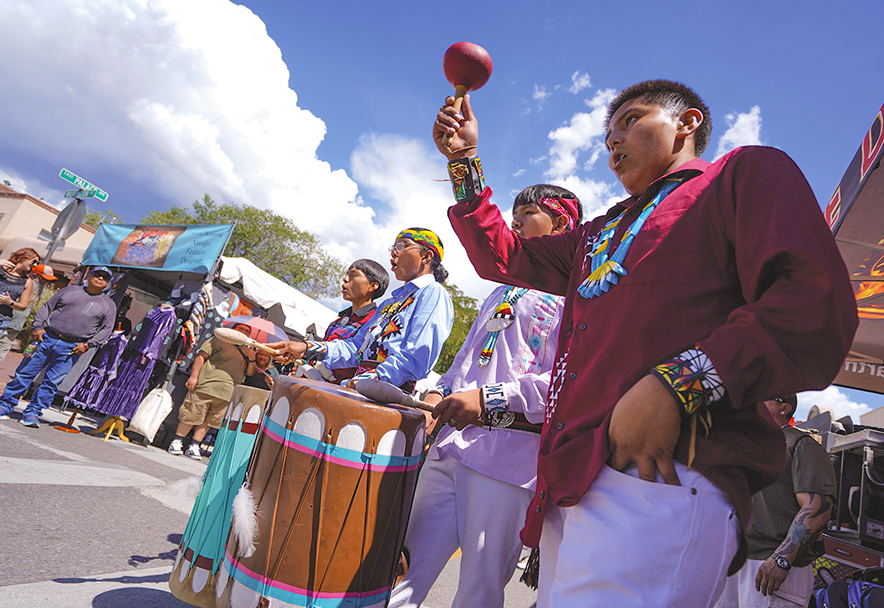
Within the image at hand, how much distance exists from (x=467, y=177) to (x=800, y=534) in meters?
3.29

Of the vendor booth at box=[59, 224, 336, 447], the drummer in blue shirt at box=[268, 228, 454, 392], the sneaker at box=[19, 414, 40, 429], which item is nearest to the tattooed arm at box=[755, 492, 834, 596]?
the drummer in blue shirt at box=[268, 228, 454, 392]

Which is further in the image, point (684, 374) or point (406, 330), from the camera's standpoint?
point (406, 330)

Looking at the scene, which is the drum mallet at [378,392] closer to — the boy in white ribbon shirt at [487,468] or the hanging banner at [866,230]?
the boy in white ribbon shirt at [487,468]

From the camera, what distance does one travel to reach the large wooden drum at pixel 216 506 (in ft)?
5.84

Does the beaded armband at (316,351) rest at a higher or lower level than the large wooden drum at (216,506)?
higher

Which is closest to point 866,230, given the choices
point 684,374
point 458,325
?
point 684,374

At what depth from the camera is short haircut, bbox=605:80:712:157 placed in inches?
53.9

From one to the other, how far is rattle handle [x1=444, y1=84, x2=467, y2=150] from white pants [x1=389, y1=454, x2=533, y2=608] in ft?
3.94

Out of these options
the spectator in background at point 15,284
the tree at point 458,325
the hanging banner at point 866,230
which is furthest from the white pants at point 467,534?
the tree at point 458,325

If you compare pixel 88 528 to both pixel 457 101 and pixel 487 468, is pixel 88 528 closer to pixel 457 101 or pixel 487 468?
pixel 487 468

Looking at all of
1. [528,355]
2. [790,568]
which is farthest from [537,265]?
[790,568]

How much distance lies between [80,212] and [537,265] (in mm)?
9377

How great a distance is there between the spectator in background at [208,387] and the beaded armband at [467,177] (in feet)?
18.3

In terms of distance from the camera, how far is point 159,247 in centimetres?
806
